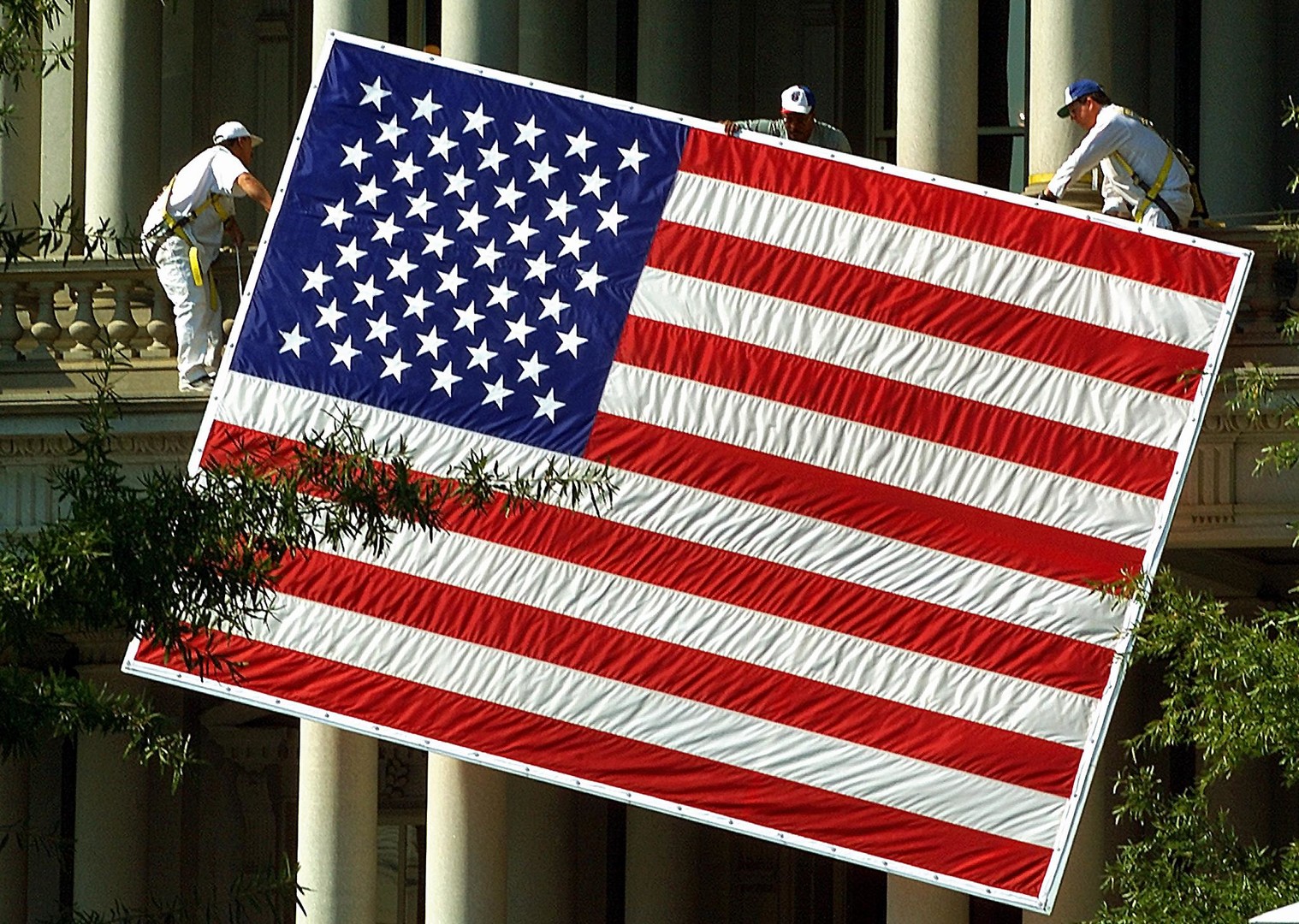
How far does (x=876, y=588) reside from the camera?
764 inches

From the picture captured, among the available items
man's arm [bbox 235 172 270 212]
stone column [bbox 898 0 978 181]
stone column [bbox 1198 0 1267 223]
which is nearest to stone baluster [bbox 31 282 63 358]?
man's arm [bbox 235 172 270 212]

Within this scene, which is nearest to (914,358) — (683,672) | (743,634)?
(743,634)

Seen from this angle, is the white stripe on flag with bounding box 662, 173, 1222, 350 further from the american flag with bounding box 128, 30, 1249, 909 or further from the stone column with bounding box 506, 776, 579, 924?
Result: the stone column with bounding box 506, 776, 579, 924

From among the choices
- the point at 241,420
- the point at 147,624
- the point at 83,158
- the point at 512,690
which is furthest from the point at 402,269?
the point at 83,158

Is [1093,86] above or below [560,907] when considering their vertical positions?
above

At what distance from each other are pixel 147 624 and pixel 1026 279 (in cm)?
710

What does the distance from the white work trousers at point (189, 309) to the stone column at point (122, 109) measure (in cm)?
409

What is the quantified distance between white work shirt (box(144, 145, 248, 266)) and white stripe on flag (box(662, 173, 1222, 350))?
3.44 meters

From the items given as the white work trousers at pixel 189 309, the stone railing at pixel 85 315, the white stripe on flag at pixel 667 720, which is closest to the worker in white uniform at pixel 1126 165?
the white stripe on flag at pixel 667 720

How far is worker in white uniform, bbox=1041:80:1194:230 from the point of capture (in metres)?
20.1

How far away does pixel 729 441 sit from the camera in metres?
19.7

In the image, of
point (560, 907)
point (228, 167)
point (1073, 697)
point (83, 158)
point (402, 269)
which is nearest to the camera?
point (1073, 697)

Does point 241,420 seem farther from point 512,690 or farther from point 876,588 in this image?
point 876,588

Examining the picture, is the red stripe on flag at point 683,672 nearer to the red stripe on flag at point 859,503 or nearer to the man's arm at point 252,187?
the red stripe on flag at point 859,503
